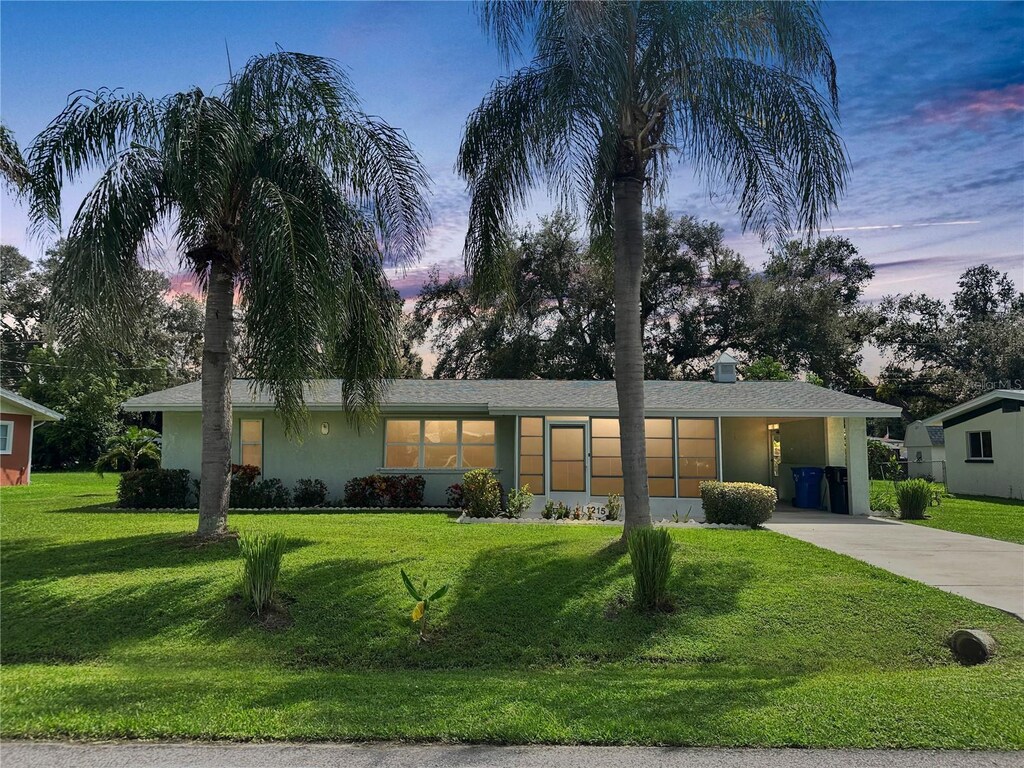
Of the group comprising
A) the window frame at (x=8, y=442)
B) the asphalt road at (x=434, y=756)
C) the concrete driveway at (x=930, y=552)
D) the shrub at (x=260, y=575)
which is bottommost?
the asphalt road at (x=434, y=756)

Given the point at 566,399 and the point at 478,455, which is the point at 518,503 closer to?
the point at 478,455

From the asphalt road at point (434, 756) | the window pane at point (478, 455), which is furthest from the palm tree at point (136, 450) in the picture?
the asphalt road at point (434, 756)

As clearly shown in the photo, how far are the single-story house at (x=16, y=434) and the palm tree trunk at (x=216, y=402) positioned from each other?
18.0m

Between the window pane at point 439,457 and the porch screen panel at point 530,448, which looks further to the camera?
the window pane at point 439,457

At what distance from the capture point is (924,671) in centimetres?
620

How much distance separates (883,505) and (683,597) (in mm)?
11704

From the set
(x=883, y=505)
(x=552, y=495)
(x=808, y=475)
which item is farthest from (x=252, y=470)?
(x=883, y=505)

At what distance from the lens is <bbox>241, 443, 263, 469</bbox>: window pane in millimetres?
17391

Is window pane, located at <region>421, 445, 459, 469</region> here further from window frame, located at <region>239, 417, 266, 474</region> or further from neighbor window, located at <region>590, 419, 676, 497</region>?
window frame, located at <region>239, 417, 266, 474</region>

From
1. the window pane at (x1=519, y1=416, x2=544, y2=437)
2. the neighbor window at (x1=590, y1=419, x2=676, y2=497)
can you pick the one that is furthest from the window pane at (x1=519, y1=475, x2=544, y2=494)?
the neighbor window at (x1=590, y1=419, x2=676, y2=497)

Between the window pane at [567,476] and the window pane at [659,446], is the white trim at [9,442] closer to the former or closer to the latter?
the window pane at [567,476]

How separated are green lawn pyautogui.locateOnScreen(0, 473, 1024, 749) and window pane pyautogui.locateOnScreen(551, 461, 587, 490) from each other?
438cm

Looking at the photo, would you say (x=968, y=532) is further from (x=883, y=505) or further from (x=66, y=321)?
(x=66, y=321)

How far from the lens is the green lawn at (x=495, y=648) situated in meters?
4.61
